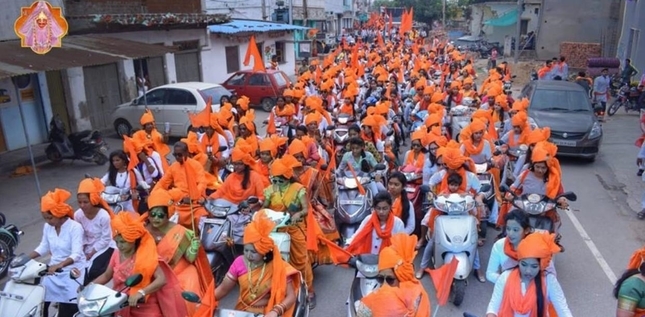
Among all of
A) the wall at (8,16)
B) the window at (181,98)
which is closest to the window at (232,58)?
the window at (181,98)

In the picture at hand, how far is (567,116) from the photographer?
12.0 meters

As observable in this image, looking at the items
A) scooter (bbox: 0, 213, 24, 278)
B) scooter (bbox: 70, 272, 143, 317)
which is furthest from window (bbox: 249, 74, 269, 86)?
scooter (bbox: 70, 272, 143, 317)

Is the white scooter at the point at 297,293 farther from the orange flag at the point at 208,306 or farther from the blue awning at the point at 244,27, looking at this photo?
the blue awning at the point at 244,27

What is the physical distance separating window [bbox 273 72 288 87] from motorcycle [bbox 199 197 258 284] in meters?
13.2

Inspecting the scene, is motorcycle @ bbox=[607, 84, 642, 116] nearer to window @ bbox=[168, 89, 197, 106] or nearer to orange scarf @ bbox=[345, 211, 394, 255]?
window @ bbox=[168, 89, 197, 106]

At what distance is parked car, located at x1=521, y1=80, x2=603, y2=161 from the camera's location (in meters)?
11.3

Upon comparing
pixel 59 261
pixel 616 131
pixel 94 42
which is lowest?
pixel 616 131

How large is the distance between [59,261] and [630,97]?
56.7 ft

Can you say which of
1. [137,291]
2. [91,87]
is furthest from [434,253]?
[91,87]

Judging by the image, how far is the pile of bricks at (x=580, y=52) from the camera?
26156mm

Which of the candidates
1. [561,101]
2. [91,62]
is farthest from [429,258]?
[91,62]

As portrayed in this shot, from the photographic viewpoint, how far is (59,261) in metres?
4.91

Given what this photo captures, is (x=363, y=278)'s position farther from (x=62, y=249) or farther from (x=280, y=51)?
(x=280, y=51)

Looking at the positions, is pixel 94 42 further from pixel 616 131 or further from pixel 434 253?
pixel 616 131
